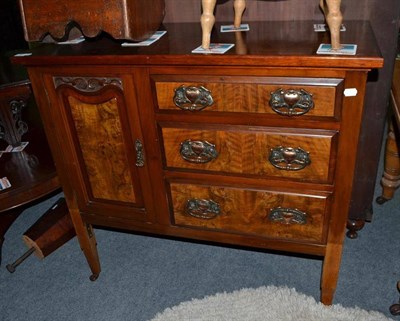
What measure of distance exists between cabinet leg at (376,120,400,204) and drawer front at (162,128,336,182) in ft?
3.14

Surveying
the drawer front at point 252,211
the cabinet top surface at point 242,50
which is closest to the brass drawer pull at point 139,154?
the drawer front at point 252,211

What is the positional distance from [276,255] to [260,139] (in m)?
0.84

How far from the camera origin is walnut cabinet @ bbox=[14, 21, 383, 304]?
1.16 metres

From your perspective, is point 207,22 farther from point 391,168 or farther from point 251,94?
point 391,168

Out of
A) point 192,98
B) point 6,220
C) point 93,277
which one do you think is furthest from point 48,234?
point 192,98

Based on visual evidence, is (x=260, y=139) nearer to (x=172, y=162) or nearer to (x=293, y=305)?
(x=172, y=162)

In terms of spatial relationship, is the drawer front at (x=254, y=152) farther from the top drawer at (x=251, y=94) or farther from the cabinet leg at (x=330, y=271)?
the cabinet leg at (x=330, y=271)

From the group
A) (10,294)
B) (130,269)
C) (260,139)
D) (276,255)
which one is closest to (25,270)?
(10,294)

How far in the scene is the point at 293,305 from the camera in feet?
5.41

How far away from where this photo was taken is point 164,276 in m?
1.85

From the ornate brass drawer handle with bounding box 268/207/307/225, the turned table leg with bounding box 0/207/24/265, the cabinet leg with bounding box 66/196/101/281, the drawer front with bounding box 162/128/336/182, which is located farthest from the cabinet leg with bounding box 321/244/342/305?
the turned table leg with bounding box 0/207/24/265

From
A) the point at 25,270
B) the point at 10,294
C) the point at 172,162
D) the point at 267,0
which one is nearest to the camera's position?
the point at 172,162

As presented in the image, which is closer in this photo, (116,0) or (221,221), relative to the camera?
(116,0)

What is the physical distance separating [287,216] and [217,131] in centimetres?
36
